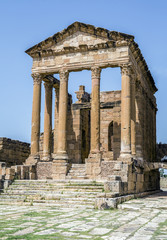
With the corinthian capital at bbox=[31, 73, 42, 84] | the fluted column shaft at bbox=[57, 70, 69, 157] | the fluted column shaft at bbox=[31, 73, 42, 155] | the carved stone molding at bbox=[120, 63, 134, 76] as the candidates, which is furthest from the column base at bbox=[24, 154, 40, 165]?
the carved stone molding at bbox=[120, 63, 134, 76]

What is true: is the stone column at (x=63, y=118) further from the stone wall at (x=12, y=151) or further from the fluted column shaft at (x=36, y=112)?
the stone wall at (x=12, y=151)

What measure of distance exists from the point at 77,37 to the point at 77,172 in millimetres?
8282

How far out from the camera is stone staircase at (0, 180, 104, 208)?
12615 millimetres

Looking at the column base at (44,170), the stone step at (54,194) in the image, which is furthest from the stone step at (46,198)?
the column base at (44,170)

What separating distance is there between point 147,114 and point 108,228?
16911 millimetres

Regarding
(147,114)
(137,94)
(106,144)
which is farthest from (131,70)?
(106,144)

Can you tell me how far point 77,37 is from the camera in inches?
789

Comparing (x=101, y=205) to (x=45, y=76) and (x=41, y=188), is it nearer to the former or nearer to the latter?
(x=41, y=188)

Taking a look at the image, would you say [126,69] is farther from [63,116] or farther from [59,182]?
[59,182]

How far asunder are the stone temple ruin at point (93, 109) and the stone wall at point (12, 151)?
3.39 meters

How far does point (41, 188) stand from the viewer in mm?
14766

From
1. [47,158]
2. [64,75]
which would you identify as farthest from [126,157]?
[64,75]

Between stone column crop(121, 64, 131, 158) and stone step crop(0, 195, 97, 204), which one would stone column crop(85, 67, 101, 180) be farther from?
stone step crop(0, 195, 97, 204)

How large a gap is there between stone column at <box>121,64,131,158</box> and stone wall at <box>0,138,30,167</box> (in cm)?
927
